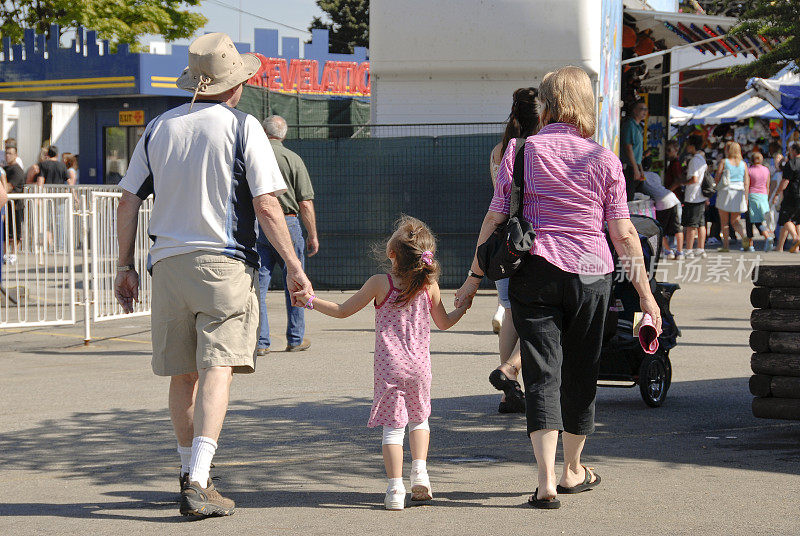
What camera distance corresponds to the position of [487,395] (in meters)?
7.69

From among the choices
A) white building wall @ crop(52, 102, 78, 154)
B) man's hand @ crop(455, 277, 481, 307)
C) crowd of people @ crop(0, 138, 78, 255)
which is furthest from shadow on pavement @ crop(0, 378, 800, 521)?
white building wall @ crop(52, 102, 78, 154)

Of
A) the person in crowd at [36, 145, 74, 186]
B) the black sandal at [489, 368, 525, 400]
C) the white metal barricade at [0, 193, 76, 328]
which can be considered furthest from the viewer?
the person in crowd at [36, 145, 74, 186]

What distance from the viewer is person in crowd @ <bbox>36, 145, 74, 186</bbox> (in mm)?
22016

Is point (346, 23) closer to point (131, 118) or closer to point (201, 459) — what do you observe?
point (131, 118)

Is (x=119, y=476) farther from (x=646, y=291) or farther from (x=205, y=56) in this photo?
(x=646, y=291)

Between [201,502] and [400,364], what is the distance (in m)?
1.07

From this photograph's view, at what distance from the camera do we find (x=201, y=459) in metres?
4.71

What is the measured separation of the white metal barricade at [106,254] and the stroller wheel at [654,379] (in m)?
5.76

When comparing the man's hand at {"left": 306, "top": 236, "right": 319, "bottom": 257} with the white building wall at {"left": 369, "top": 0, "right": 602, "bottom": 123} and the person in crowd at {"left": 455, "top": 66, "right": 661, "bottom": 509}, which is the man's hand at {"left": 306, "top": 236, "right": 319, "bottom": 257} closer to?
the person in crowd at {"left": 455, "top": 66, "right": 661, "bottom": 509}

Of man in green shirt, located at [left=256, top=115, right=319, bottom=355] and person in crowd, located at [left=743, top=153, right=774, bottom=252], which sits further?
person in crowd, located at [left=743, top=153, right=774, bottom=252]

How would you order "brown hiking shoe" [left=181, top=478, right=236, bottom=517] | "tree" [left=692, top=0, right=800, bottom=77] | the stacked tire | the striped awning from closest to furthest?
"brown hiking shoe" [left=181, top=478, right=236, bottom=517] < the stacked tire < "tree" [left=692, top=0, right=800, bottom=77] < the striped awning

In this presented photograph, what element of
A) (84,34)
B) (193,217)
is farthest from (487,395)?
(84,34)

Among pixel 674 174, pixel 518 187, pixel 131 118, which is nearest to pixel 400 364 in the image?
pixel 518 187

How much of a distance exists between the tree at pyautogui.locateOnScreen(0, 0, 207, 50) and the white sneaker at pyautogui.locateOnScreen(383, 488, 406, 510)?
1142 inches
